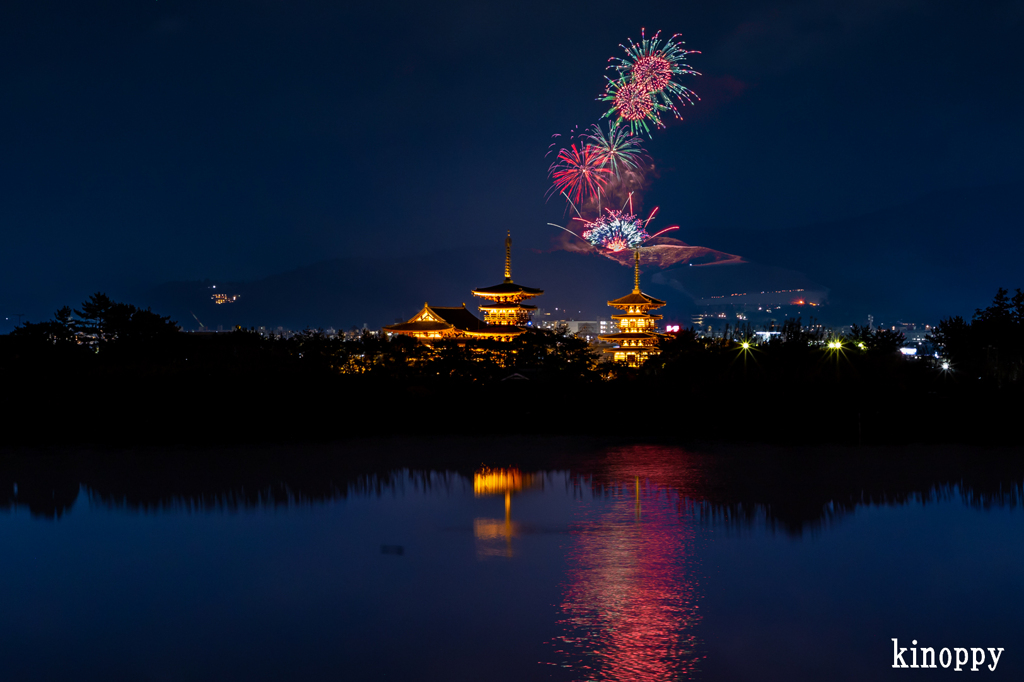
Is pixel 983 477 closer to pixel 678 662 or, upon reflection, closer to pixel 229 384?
pixel 678 662

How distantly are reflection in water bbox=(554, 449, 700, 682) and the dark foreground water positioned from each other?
0.09 feet

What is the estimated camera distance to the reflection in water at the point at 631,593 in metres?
6.86

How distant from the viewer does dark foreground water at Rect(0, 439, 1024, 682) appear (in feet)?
23.2

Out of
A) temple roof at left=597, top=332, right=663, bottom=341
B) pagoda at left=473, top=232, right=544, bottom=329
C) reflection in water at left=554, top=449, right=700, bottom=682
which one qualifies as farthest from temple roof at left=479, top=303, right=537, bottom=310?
reflection in water at left=554, top=449, right=700, bottom=682

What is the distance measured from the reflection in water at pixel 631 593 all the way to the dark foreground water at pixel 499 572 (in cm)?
3

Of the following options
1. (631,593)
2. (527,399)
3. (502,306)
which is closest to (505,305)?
(502,306)

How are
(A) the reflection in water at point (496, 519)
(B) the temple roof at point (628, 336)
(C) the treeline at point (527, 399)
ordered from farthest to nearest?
1. (B) the temple roof at point (628, 336)
2. (C) the treeline at point (527, 399)
3. (A) the reflection in water at point (496, 519)

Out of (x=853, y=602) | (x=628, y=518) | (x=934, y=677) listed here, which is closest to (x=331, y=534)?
(x=628, y=518)

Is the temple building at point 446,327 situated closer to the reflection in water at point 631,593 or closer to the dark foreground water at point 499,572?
the dark foreground water at point 499,572

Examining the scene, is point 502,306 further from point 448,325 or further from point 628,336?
point 628,336

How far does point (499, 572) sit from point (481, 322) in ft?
107

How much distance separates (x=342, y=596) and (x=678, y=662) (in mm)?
3488

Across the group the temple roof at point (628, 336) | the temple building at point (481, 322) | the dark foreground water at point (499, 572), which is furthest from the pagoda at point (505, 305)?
the dark foreground water at point (499, 572)

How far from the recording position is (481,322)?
41625 mm
